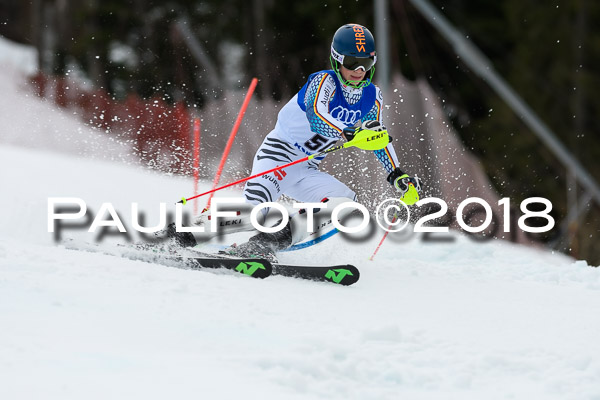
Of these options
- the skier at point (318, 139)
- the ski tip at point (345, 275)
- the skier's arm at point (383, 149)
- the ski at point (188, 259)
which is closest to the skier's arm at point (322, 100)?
the skier at point (318, 139)

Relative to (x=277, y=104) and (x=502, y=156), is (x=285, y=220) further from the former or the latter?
(x=502, y=156)

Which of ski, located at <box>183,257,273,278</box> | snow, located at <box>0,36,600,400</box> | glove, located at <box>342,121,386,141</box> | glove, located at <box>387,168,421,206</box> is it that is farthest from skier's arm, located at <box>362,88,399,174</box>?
ski, located at <box>183,257,273,278</box>

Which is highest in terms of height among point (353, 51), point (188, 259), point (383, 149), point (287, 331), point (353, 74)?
point (353, 51)

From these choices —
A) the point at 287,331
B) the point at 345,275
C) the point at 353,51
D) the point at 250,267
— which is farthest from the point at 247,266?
the point at 353,51

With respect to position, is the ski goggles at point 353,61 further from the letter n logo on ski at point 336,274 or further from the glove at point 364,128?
the letter n logo on ski at point 336,274

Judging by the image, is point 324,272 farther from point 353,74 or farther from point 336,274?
point 353,74

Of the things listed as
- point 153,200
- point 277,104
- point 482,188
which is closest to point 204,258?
point 153,200

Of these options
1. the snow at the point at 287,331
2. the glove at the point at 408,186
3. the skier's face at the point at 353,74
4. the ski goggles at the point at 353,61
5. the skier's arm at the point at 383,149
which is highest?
the ski goggles at the point at 353,61

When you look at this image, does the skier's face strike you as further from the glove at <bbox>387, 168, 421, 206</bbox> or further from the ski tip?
the ski tip

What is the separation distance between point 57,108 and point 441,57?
12.9m

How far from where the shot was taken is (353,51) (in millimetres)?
5402

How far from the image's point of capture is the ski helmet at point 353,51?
213 inches

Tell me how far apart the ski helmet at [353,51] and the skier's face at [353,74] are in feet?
0.06

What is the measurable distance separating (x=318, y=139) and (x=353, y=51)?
74cm
